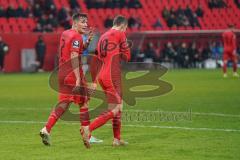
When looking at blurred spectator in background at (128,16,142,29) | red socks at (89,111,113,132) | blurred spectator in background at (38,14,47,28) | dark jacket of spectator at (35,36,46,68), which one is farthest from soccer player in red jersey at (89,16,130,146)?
blurred spectator in background at (128,16,142,29)

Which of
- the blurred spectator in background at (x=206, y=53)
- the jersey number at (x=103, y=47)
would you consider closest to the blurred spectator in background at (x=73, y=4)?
the blurred spectator in background at (x=206, y=53)

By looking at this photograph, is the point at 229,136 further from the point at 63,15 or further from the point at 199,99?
the point at 63,15

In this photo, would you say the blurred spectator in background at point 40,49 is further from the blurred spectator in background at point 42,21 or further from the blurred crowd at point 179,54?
the blurred crowd at point 179,54

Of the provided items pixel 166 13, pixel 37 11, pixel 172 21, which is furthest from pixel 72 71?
pixel 166 13

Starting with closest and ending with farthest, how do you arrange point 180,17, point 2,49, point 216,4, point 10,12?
point 2,49
point 10,12
point 180,17
point 216,4

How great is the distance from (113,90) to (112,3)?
31.1 m

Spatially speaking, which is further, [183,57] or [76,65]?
[183,57]

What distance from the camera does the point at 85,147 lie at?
39.0 feet

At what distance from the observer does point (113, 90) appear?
39.6 feet

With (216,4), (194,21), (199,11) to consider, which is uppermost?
(216,4)

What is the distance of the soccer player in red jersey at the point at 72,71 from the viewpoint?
1172 cm

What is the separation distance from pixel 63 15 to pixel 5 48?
432 cm

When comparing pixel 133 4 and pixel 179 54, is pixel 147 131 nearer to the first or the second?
pixel 179 54

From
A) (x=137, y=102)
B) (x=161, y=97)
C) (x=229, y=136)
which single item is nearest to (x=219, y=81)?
(x=161, y=97)
